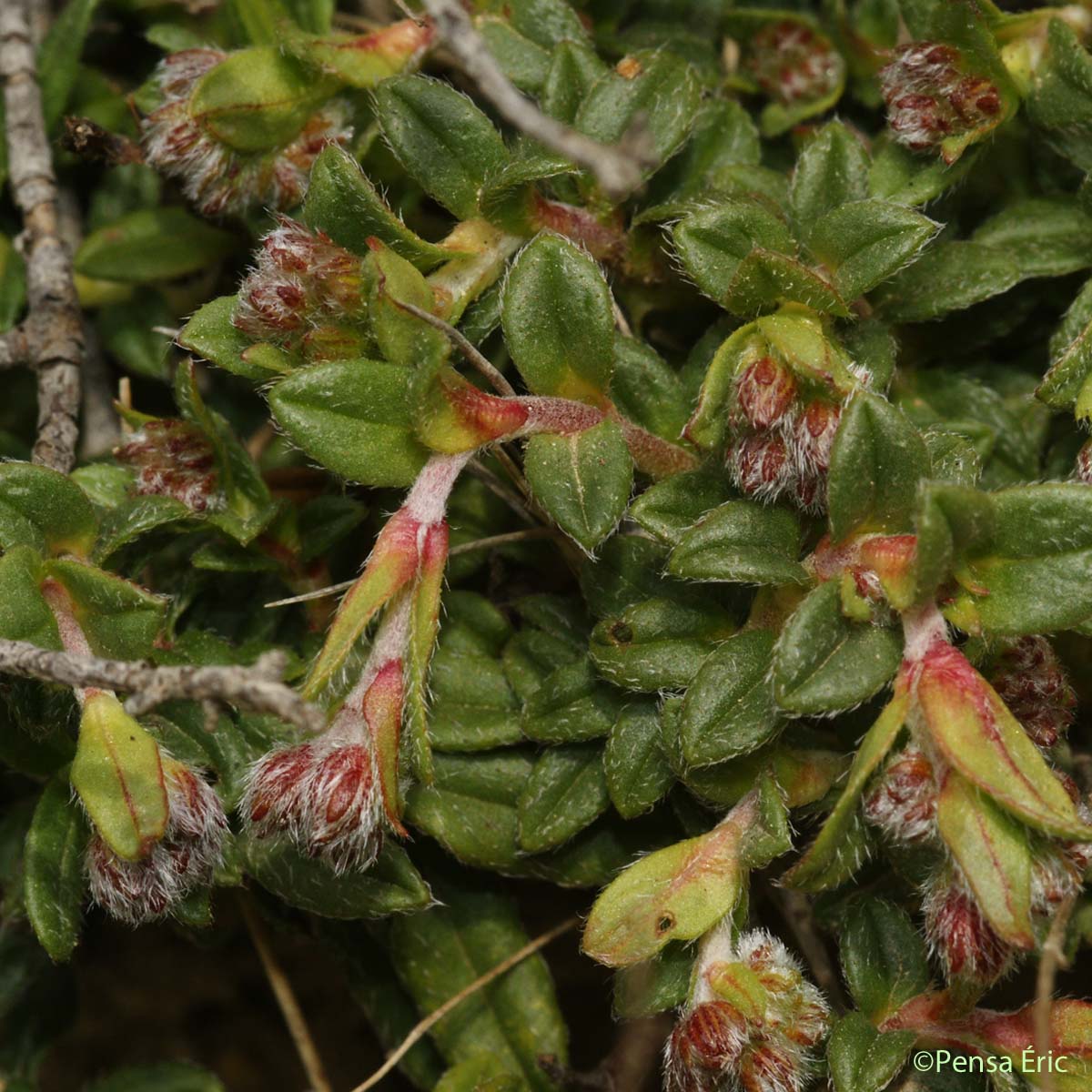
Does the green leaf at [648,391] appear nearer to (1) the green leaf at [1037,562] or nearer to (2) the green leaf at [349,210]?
(2) the green leaf at [349,210]

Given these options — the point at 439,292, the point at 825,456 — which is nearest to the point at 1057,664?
the point at 825,456

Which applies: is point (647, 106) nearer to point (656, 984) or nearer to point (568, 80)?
point (568, 80)

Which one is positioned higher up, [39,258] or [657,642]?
[39,258]

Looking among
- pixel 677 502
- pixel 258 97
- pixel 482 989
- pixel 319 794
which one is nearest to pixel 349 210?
pixel 258 97

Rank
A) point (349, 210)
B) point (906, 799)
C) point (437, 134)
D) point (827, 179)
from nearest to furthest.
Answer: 1. point (906, 799)
2. point (349, 210)
3. point (437, 134)
4. point (827, 179)

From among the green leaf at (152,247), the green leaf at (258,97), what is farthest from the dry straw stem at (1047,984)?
the green leaf at (152,247)

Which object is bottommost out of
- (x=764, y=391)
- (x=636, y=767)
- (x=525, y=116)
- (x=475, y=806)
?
(x=475, y=806)

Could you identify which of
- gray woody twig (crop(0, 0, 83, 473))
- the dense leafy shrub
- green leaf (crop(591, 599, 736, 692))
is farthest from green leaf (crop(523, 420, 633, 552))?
gray woody twig (crop(0, 0, 83, 473))
